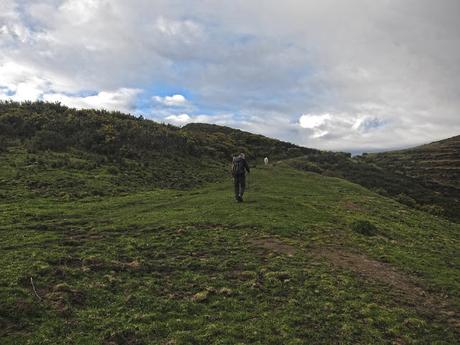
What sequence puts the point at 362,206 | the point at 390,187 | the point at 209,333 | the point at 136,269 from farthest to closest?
the point at 390,187 < the point at 362,206 < the point at 136,269 < the point at 209,333

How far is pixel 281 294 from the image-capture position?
1027cm

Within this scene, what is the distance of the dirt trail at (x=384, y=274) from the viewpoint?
1012 centimetres

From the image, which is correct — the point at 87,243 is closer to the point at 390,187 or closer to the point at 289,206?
the point at 289,206

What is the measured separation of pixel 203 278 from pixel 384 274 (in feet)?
17.5

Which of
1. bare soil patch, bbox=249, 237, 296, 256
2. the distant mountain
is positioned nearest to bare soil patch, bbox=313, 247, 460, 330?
bare soil patch, bbox=249, 237, 296, 256

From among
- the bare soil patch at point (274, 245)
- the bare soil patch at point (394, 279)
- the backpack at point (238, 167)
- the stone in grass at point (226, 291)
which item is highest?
the backpack at point (238, 167)

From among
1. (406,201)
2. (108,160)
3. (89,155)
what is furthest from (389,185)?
(89,155)

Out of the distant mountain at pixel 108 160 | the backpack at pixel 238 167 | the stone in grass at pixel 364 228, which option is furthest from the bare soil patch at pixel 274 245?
the distant mountain at pixel 108 160

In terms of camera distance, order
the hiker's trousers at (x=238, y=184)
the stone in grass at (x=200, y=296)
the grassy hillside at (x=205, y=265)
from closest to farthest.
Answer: the grassy hillside at (x=205, y=265)
the stone in grass at (x=200, y=296)
the hiker's trousers at (x=238, y=184)

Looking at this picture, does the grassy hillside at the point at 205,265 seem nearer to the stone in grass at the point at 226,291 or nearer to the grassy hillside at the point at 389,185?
the stone in grass at the point at 226,291

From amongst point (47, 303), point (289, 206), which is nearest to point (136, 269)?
point (47, 303)

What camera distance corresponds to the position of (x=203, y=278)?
1108 cm

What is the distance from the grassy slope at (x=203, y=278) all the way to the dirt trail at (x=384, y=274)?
0.18m

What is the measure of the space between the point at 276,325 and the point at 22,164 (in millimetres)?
23927
